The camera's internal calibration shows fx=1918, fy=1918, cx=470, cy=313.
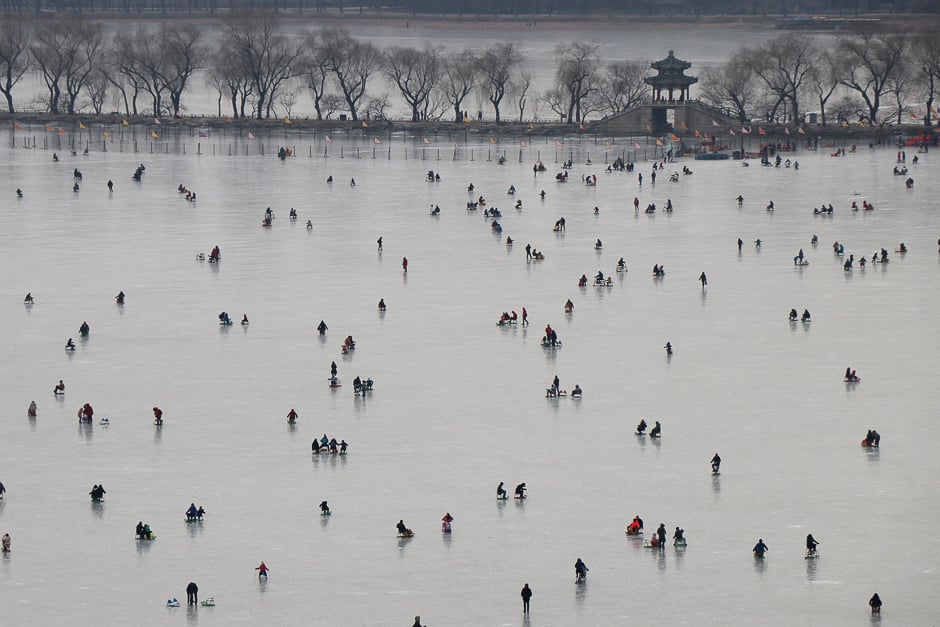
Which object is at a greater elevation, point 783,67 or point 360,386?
point 783,67

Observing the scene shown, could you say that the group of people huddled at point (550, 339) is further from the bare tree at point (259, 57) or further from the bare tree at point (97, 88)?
the bare tree at point (97, 88)

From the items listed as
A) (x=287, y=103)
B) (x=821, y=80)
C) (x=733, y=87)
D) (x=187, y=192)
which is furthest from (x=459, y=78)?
(x=187, y=192)

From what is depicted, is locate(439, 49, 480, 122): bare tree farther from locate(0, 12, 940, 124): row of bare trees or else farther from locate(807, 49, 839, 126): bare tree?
locate(807, 49, 839, 126): bare tree

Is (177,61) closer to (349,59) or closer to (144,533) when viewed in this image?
(349,59)

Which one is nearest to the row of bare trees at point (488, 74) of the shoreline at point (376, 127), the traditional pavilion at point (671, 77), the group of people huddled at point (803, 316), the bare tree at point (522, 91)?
the bare tree at point (522, 91)

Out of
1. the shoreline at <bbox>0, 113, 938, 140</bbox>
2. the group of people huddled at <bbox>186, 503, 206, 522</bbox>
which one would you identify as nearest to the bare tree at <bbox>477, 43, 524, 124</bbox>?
the shoreline at <bbox>0, 113, 938, 140</bbox>

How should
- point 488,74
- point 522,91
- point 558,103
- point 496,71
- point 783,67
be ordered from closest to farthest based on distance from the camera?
point 783,67 → point 496,71 → point 488,74 → point 558,103 → point 522,91
